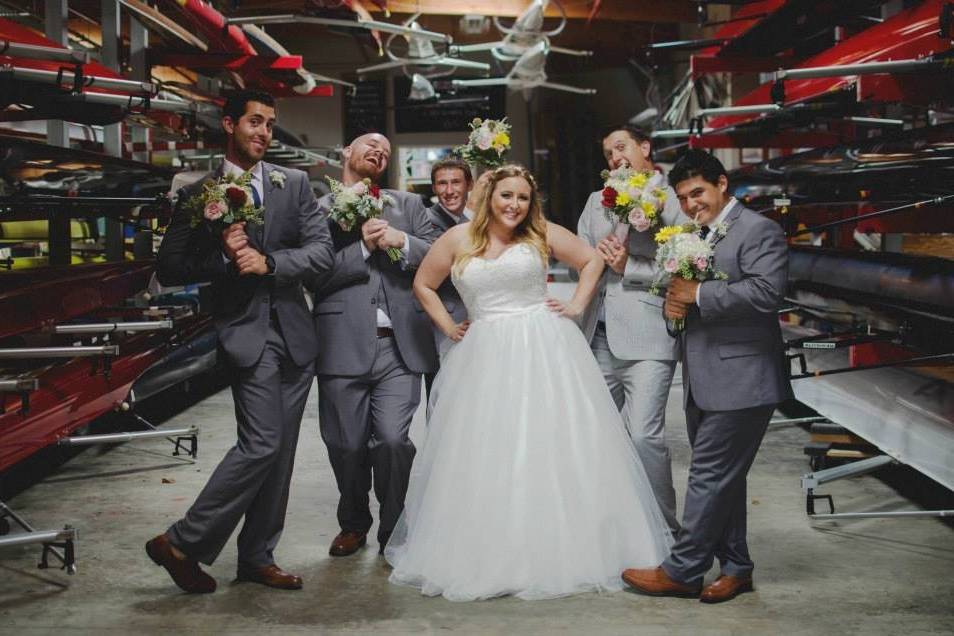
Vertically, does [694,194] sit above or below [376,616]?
above

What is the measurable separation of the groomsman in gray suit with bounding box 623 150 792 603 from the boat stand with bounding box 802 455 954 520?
1145 millimetres

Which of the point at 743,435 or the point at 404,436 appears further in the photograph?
the point at 404,436

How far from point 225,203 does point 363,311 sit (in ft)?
2.68

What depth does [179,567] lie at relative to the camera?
3.63 m

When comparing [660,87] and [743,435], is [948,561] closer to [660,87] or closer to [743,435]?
[743,435]

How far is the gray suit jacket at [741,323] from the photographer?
11.2 feet

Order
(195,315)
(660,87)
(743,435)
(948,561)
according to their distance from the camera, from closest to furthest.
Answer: (743,435)
(948,561)
(195,315)
(660,87)

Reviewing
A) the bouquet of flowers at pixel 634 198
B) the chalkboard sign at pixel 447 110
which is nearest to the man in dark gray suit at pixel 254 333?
the bouquet of flowers at pixel 634 198

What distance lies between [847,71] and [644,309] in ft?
4.22

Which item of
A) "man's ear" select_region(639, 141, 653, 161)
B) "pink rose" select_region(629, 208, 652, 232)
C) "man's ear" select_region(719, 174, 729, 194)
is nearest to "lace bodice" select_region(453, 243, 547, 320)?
"pink rose" select_region(629, 208, 652, 232)

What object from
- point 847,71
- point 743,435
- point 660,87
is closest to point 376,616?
point 743,435

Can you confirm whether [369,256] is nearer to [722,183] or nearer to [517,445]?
[517,445]

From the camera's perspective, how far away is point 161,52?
7.34 metres

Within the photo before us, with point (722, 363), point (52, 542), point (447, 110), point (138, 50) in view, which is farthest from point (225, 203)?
point (447, 110)
